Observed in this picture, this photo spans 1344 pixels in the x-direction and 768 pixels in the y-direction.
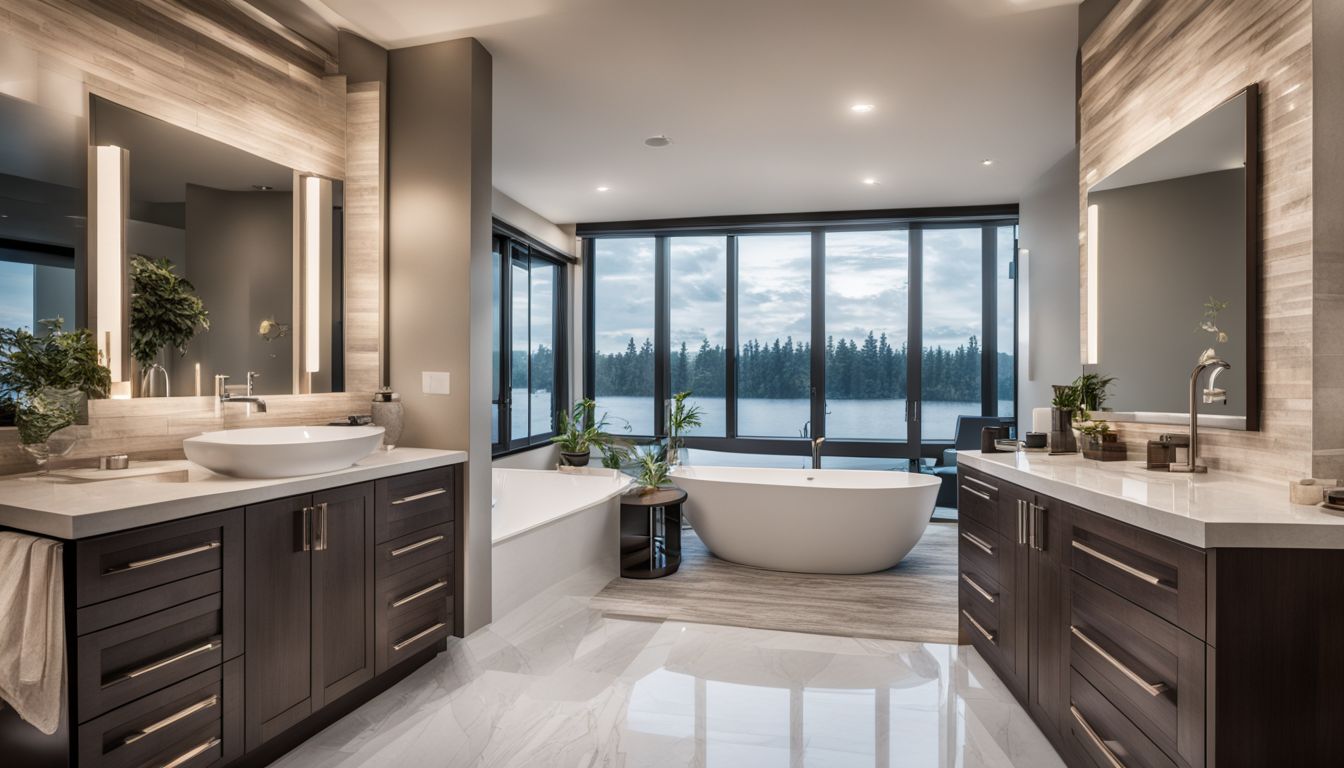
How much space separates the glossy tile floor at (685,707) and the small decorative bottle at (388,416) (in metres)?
0.94

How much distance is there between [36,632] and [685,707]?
6.10 ft

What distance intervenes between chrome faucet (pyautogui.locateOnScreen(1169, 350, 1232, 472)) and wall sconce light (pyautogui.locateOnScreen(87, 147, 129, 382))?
3.36 meters

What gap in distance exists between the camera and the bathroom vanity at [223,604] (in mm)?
1554

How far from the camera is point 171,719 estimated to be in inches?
67.3

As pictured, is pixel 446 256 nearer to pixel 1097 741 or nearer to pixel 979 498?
pixel 979 498

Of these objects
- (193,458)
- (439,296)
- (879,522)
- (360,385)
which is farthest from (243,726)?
(879,522)

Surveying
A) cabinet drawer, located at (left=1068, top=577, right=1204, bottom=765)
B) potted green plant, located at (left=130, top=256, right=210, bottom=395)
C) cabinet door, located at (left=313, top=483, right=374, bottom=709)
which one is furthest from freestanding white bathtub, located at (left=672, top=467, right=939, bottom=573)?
potted green plant, located at (left=130, top=256, right=210, bottom=395)

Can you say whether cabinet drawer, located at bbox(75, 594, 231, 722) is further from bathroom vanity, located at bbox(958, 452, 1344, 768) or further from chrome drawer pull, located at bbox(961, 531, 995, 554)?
chrome drawer pull, located at bbox(961, 531, 995, 554)

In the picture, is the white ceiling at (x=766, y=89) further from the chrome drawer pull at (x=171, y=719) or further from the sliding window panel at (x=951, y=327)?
the chrome drawer pull at (x=171, y=719)

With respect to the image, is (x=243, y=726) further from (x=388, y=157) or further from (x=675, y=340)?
(x=675, y=340)

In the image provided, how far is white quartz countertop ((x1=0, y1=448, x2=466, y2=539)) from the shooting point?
154 cm

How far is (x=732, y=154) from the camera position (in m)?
4.34

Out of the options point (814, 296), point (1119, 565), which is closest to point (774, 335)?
point (814, 296)

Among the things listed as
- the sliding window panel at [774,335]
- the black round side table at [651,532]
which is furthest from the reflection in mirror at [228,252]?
the sliding window panel at [774,335]
